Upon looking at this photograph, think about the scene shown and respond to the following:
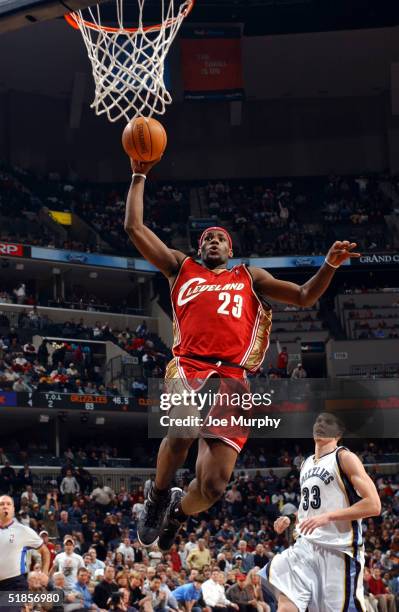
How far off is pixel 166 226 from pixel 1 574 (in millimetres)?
28229

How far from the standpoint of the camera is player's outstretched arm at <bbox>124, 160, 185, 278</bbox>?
7.03 meters

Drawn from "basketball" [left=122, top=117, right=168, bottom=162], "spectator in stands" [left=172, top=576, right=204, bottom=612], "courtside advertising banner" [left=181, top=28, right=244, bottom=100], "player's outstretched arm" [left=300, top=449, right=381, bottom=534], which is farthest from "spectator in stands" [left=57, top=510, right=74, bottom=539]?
"courtside advertising banner" [left=181, top=28, right=244, bottom=100]

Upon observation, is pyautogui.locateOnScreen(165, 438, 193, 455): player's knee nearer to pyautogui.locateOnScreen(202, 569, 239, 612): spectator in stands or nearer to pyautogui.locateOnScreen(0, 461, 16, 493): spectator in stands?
pyautogui.locateOnScreen(202, 569, 239, 612): spectator in stands

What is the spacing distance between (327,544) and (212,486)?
1.37 meters

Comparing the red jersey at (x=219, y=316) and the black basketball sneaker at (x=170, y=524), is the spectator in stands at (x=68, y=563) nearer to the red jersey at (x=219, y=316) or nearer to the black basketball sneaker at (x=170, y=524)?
the black basketball sneaker at (x=170, y=524)

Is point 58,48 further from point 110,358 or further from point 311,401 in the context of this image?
point 311,401

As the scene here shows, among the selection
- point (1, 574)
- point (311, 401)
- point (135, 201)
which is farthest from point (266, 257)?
point (135, 201)

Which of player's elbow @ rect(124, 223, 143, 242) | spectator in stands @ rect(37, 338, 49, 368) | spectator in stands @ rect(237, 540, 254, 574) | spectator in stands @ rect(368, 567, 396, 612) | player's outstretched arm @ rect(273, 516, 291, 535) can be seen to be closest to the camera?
player's elbow @ rect(124, 223, 143, 242)

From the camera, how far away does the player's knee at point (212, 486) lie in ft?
22.3

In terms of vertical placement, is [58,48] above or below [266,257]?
above

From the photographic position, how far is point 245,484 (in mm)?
25422

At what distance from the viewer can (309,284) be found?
6.96m

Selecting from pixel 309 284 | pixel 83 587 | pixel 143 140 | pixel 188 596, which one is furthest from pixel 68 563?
pixel 143 140

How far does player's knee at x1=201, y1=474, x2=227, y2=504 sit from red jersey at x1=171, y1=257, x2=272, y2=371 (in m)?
0.85
